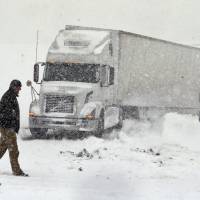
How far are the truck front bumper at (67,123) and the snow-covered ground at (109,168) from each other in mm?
462

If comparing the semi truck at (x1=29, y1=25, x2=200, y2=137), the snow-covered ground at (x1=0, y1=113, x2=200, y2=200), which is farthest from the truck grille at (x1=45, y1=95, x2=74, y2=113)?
the snow-covered ground at (x1=0, y1=113, x2=200, y2=200)

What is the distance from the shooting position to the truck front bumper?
1975 centimetres

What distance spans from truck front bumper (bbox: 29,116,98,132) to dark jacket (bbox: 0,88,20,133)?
752cm

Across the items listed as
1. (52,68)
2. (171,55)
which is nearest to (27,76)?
(171,55)

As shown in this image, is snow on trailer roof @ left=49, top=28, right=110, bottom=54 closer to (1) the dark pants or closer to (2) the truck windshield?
(2) the truck windshield

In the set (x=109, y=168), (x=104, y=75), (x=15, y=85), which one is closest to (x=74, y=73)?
(x=104, y=75)

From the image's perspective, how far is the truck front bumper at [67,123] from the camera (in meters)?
19.8

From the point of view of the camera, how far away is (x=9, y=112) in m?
12.1

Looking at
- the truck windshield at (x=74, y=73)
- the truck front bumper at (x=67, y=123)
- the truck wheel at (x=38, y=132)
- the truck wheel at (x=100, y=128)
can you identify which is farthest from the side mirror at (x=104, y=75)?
the truck wheel at (x=38, y=132)

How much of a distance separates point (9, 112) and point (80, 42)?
30.2 feet

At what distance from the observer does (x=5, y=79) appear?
202 ft

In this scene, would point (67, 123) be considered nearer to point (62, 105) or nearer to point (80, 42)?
point (62, 105)

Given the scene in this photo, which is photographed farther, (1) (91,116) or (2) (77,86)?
(2) (77,86)

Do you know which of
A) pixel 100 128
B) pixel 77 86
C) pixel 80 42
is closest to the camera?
pixel 77 86
